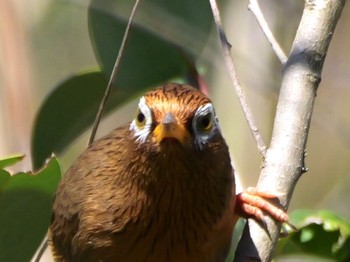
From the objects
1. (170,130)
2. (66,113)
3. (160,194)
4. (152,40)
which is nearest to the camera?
(170,130)

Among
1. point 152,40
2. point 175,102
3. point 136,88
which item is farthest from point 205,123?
point 152,40

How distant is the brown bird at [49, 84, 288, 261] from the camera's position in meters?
3.06

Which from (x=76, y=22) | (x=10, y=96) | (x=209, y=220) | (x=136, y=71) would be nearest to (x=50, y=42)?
(x=76, y=22)

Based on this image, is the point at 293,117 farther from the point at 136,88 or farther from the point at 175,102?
the point at 136,88

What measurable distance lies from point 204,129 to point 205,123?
0.02 meters

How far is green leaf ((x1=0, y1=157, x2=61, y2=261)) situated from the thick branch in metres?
0.63

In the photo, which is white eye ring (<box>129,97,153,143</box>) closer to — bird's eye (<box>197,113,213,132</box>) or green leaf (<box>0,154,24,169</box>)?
bird's eye (<box>197,113,213,132</box>)

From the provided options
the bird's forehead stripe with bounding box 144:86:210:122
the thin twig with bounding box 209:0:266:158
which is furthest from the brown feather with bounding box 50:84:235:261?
the thin twig with bounding box 209:0:266:158

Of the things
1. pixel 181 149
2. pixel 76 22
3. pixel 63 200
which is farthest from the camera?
pixel 76 22

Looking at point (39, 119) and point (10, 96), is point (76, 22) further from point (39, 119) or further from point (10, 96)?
point (39, 119)

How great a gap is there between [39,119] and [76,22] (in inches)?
141

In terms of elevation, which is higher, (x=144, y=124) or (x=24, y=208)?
(x=144, y=124)

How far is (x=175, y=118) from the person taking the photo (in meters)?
2.97

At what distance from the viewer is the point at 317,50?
3.32 meters
